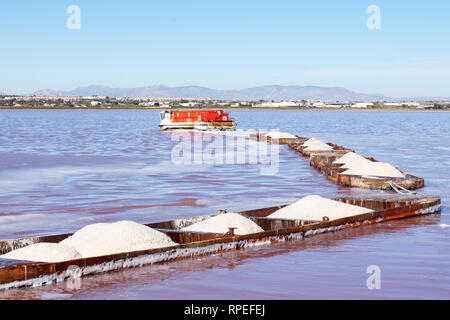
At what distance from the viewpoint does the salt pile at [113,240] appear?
8977 millimetres

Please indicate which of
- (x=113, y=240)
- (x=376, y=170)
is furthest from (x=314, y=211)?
(x=376, y=170)

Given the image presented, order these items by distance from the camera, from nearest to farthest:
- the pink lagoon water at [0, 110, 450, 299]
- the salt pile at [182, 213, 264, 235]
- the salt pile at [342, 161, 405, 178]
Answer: the pink lagoon water at [0, 110, 450, 299]
the salt pile at [182, 213, 264, 235]
the salt pile at [342, 161, 405, 178]

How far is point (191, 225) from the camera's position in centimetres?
1111

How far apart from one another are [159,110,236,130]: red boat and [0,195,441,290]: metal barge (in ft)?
146

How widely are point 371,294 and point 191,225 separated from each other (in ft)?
13.0

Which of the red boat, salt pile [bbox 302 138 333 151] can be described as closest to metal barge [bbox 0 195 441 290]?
salt pile [bbox 302 138 333 151]

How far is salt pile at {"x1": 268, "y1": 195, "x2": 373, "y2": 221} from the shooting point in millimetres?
12133

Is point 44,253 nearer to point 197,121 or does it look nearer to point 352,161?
point 352,161

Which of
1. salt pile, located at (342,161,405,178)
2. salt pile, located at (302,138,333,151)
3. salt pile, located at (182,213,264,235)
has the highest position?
salt pile, located at (182,213,264,235)

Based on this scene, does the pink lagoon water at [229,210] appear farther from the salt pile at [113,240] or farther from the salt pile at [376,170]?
the salt pile at [376,170]

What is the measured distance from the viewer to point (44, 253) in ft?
27.8

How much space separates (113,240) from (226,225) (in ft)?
7.27

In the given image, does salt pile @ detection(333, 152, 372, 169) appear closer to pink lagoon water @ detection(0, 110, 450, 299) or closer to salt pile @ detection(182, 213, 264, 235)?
pink lagoon water @ detection(0, 110, 450, 299)

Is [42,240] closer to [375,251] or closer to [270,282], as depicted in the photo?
[270,282]
